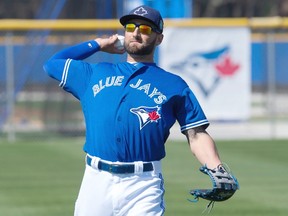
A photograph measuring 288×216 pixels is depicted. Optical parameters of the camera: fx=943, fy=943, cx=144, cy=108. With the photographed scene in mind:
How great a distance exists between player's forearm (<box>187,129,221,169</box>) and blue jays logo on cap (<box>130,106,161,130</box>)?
27cm

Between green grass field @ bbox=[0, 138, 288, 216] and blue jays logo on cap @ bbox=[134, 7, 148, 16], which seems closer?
blue jays logo on cap @ bbox=[134, 7, 148, 16]

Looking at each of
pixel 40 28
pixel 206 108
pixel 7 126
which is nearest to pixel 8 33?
pixel 40 28

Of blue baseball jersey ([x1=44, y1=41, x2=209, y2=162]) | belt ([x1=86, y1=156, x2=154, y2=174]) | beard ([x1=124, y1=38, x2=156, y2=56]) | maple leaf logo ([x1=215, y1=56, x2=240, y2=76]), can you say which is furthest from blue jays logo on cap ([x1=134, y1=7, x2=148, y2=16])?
maple leaf logo ([x1=215, y1=56, x2=240, y2=76])

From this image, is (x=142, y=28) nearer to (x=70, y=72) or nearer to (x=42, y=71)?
(x=70, y=72)

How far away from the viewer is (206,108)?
19.0m

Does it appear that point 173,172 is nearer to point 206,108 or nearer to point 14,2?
point 206,108

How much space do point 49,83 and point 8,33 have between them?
133 cm

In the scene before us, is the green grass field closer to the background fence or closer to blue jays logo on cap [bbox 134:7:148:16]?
the background fence

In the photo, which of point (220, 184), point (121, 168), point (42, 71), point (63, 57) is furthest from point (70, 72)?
point (42, 71)

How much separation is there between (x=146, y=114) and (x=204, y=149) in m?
0.41

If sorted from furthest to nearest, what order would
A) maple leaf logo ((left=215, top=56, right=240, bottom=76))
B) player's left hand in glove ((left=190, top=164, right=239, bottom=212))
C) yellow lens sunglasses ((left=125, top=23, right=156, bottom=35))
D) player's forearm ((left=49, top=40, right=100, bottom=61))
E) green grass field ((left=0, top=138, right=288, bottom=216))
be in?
1. maple leaf logo ((left=215, top=56, right=240, bottom=76))
2. green grass field ((left=0, top=138, right=288, bottom=216))
3. player's forearm ((left=49, top=40, right=100, bottom=61))
4. yellow lens sunglasses ((left=125, top=23, right=156, bottom=35))
5. player's left hand in glove ((left=190, top=164, right=239, bottom=212))

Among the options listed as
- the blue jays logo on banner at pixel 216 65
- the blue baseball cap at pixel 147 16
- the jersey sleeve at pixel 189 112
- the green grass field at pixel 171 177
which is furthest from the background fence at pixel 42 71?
the jersey sleeve at pixel 189 112

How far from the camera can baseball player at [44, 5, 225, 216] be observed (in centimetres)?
569

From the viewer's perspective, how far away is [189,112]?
5801mm
